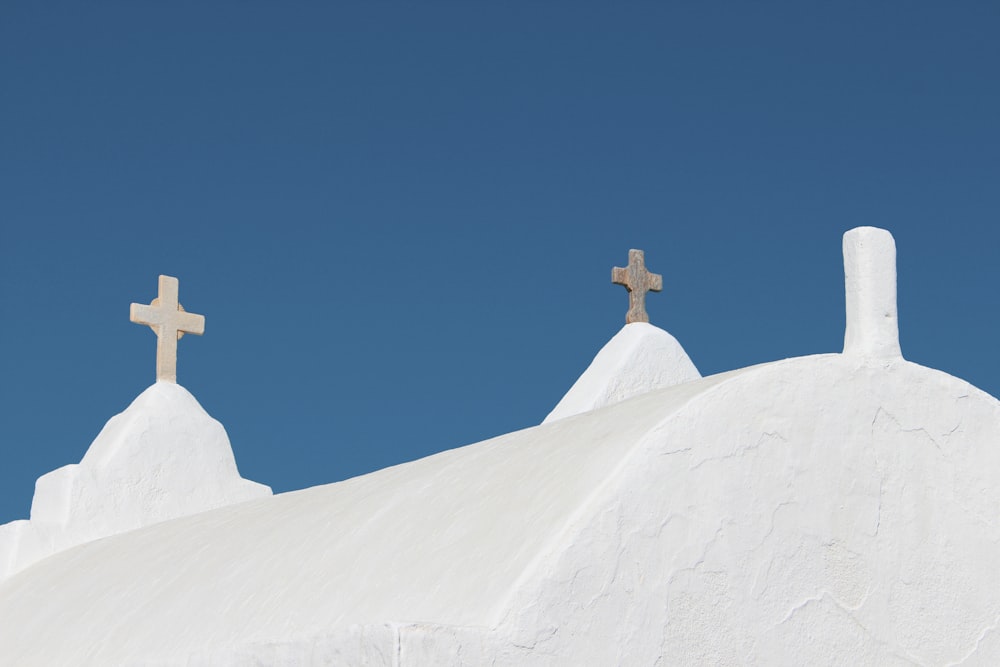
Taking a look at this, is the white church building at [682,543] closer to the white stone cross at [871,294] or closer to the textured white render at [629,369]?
the white stone cross at [871,294]

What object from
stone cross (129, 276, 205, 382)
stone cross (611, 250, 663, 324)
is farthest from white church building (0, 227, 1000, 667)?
stone cross (129, 276, 205, 382)

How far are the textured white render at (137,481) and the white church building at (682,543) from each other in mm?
3728

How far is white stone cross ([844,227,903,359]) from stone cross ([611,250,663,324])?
17.0ft

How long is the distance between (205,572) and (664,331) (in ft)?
15.5

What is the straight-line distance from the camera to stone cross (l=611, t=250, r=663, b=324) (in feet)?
38.0

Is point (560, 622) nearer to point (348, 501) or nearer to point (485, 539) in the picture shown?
point (485, 539)

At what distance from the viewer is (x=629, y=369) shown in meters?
10.9

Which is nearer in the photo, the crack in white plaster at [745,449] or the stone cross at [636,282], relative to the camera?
the crack in white plaster at [745,449]

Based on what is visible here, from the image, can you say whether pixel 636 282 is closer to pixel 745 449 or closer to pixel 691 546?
pixel 745 449

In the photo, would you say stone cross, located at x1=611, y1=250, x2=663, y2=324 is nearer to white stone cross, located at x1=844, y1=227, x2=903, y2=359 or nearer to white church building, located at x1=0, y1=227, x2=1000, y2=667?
white church building, located at x1=0, y1=227, x2=1000, y2=667

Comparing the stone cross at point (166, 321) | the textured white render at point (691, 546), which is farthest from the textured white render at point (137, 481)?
the textured white render at point (691, 546)

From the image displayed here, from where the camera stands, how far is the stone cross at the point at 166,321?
40.2 ft

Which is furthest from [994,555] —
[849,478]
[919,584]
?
[849,478]

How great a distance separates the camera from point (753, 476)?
5809 millimetres
